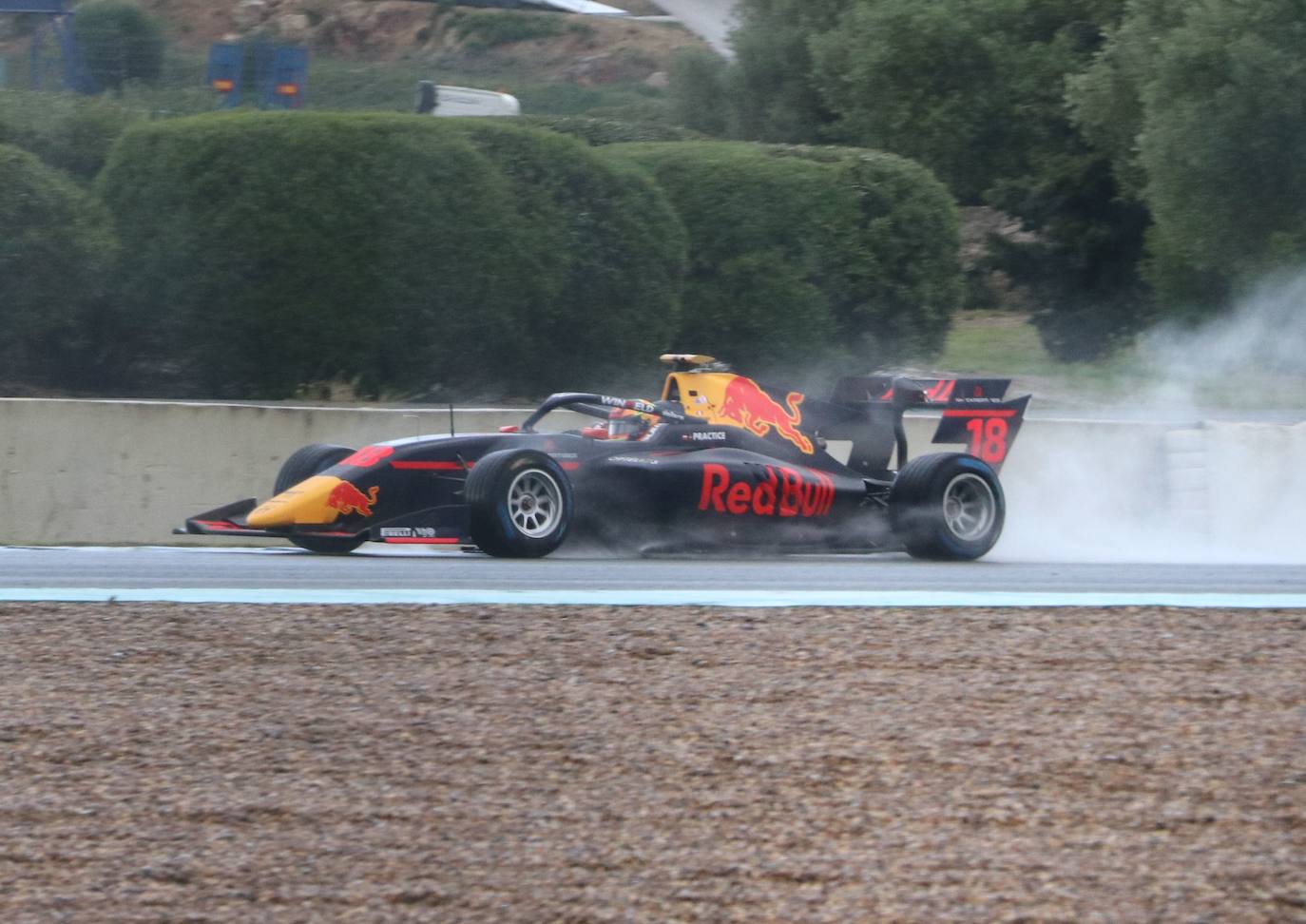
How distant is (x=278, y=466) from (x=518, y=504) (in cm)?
346

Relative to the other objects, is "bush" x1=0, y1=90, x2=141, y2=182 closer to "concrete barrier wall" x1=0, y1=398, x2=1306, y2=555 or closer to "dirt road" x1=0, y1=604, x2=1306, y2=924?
"concrete barrier wall" x1=0, y1=398, x2=1306, y2=555

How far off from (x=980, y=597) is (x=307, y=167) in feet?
30.6

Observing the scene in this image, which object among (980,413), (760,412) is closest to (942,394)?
(980,413)

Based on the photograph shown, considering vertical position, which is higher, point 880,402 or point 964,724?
point 880,402

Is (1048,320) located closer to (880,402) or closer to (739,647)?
(880,402)

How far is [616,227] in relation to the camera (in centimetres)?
1634

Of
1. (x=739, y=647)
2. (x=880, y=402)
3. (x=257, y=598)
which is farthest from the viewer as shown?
(x=880, y=402)

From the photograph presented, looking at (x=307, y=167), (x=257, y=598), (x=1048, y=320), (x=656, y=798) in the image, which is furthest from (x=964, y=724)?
(x=1048, y=320)

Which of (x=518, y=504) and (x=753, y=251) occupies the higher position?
(x=753, y=251)

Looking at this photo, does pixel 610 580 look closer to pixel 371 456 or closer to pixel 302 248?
pixel 371 456

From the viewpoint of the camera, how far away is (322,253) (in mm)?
14930

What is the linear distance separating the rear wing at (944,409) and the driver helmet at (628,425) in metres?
1.46

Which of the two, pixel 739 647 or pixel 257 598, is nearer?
pixel 739 647

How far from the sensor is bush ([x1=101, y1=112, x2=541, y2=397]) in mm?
14945
